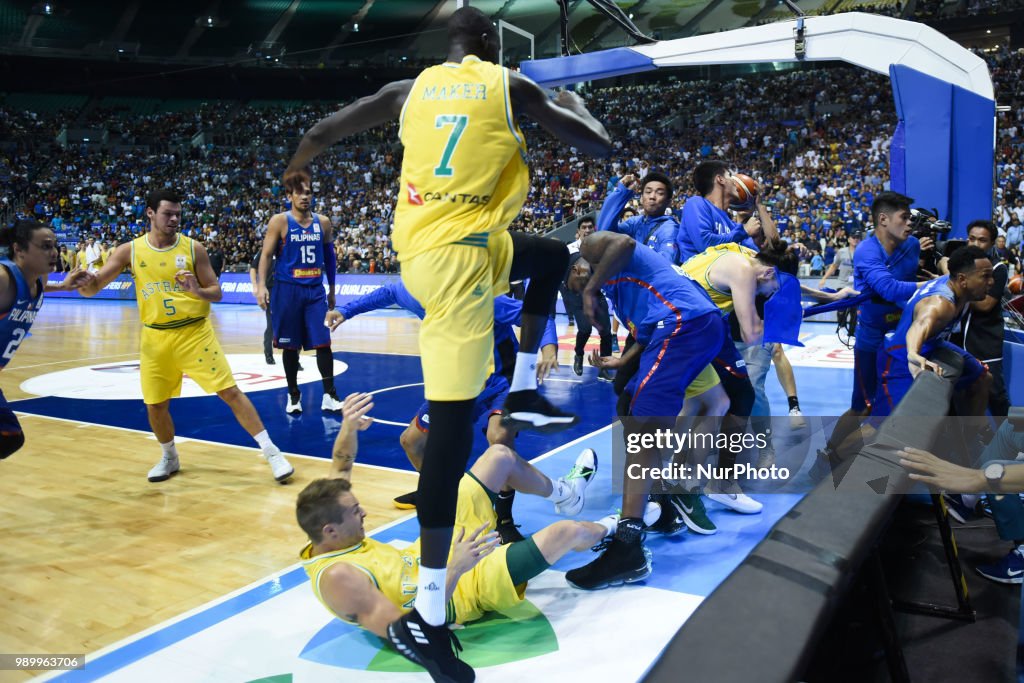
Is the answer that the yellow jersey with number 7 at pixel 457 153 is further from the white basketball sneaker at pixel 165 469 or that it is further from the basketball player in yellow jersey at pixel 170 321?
the white basketball sneaker at pixel 165 469

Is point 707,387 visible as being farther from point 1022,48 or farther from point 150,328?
point 1022,48

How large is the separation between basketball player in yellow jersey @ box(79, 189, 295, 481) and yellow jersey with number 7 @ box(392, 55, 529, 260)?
2.98 meters

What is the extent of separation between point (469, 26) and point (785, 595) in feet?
6.64

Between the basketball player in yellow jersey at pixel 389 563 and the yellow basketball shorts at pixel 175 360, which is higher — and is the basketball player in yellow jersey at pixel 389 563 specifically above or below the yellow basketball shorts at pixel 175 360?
below

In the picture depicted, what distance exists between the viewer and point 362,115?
8.02 ft

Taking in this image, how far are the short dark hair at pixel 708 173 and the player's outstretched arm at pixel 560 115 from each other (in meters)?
2.83

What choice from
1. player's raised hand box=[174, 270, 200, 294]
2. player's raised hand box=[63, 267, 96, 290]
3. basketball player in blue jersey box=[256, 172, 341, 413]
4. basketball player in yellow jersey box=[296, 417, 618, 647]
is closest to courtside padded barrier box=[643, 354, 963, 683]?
basketball player in yellow jersey box=[296, 417, 618, 647]

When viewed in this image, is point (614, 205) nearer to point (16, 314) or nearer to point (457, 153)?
point (457, 153)

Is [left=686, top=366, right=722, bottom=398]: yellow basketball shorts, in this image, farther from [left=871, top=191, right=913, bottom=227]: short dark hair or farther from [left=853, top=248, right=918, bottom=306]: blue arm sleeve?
[left=871, top=191, right=913, bottom=227]: short dark hair

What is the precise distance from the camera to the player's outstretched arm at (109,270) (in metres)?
4.60

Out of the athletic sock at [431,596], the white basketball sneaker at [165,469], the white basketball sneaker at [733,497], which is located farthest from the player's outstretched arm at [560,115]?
the white basketball sneaker at [165,469]

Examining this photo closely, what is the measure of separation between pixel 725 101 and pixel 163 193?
2587 centimetres

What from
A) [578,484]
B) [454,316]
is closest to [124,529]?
[578,484]

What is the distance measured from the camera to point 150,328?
4.93 metres
